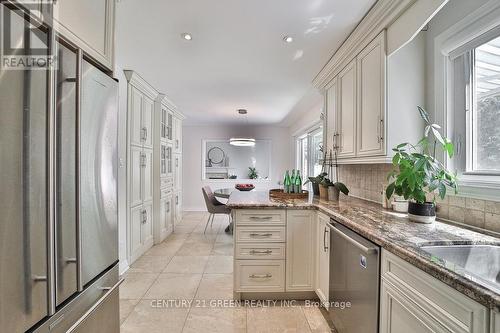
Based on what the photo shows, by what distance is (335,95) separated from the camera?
2.56 metres

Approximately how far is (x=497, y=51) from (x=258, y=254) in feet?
7.11

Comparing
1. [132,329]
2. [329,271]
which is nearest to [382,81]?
[329,271]

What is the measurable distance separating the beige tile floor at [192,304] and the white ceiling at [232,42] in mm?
2410

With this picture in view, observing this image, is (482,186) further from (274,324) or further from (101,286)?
(101,286)

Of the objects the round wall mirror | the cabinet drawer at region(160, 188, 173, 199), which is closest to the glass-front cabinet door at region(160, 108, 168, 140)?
the cabinet drawer at region(160, 188, 173, 199)

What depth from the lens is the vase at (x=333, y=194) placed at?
8.14 ft

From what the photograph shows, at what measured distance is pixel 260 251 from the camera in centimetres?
220

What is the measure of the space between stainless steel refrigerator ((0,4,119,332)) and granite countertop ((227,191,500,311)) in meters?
1.41

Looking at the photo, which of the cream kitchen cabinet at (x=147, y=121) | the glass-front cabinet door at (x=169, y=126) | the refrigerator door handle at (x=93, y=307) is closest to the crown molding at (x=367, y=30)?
the refrigerator door handle at (x=93, y=307)

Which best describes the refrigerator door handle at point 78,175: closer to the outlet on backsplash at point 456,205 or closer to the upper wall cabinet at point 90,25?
the upper wall cabinet at point 90,25

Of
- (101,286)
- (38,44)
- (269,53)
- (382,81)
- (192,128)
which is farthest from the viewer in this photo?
(192,128)

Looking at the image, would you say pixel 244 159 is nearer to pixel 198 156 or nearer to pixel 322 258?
pixel 198 156

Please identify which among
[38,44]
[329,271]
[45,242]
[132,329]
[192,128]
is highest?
[192,128]

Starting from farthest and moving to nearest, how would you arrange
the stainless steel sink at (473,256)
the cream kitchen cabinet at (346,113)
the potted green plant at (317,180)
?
the potted green plant at (317,180)
the cream kitchen cabinet at (346,113)
the stainless steel sink at (473,256)
